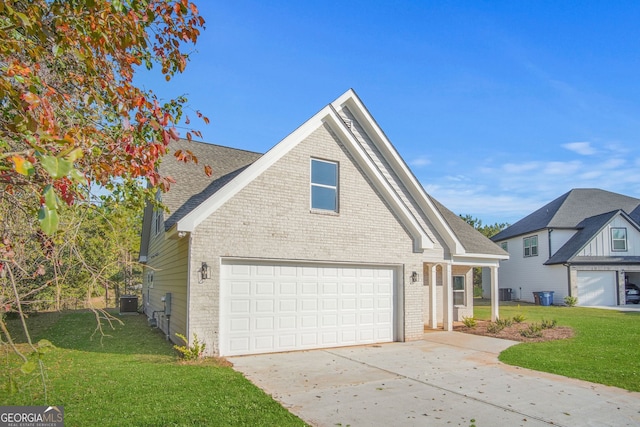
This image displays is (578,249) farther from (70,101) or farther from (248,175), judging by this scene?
(70,101)

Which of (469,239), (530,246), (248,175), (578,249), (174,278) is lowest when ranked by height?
(174,278)

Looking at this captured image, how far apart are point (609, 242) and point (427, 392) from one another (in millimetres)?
27998

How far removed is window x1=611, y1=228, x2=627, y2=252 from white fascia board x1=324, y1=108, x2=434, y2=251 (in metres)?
22.7

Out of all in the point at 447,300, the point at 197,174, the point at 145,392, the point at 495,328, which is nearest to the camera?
the point at 145,392

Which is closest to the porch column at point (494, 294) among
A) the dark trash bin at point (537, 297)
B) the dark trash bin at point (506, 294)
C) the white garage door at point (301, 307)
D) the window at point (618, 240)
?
the white garage door at point (301, 307)

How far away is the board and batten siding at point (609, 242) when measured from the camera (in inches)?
1143

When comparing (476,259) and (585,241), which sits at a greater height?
(585,241)

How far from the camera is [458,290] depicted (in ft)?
61.9

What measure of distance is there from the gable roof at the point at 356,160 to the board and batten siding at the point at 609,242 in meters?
14.8

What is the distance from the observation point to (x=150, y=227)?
64.3 feet

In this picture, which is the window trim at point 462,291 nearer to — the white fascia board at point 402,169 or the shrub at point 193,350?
the white fascia board at point 402,169

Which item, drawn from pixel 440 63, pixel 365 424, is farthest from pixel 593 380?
pixel 440 63

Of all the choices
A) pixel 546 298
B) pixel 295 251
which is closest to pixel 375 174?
pixel 295 251

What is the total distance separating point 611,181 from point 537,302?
13.9 meters
